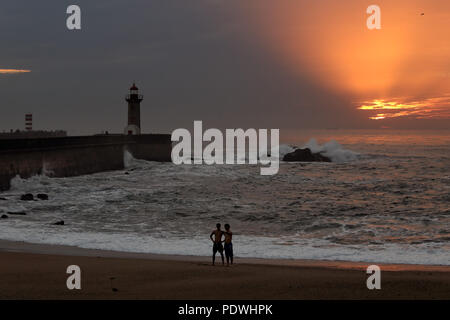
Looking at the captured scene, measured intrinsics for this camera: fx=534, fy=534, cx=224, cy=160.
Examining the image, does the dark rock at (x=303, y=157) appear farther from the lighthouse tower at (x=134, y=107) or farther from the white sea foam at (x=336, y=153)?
the lighthouse tower at (x=134, y=107)

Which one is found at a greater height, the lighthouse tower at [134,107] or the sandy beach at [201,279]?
the lighthouse tower at [134,107]

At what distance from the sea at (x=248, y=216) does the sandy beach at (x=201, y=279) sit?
1601mm

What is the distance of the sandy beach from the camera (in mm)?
7723

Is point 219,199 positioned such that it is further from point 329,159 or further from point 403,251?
point 329,159

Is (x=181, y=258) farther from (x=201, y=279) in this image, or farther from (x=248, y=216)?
(x=248, y=216)

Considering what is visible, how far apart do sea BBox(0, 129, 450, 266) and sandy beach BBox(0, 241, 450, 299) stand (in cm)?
160

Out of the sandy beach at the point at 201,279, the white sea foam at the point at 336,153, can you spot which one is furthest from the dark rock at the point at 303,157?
the sandy beach at the point at 201,279

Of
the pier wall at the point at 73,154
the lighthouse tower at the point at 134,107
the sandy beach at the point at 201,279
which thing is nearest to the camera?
the sandy beach at the point at 201,279

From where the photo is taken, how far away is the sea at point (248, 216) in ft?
43.4

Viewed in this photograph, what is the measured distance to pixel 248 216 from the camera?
19.4 m

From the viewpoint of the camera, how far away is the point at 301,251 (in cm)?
1268

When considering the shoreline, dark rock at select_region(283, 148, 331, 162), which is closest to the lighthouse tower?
dark rock at select_region(283, 148, 331, 162)
